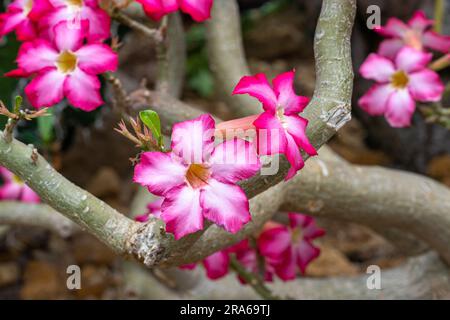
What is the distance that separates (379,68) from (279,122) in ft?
1.75

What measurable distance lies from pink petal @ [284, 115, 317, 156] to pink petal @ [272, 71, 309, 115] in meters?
0.03

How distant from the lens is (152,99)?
1110mm

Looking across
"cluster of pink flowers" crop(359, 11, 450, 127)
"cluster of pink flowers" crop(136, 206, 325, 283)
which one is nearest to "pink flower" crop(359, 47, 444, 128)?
"cluster of pink flowers" crop(359, 11, 450, 127)

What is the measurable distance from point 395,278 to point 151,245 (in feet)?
2.40

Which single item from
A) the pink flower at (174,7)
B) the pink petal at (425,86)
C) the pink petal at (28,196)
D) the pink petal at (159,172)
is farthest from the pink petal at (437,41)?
the pink petal at (28,196)

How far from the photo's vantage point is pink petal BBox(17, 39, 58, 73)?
3.06 feet

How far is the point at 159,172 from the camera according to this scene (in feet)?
2.25

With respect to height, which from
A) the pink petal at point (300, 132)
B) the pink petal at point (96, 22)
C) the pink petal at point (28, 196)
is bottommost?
the pink petal at point (300, 132)

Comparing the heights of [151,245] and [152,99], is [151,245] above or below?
below

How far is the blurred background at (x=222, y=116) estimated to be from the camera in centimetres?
178

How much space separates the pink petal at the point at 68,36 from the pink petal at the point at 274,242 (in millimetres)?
523

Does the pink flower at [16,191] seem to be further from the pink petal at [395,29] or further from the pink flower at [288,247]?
the pink petal at [395,29]
